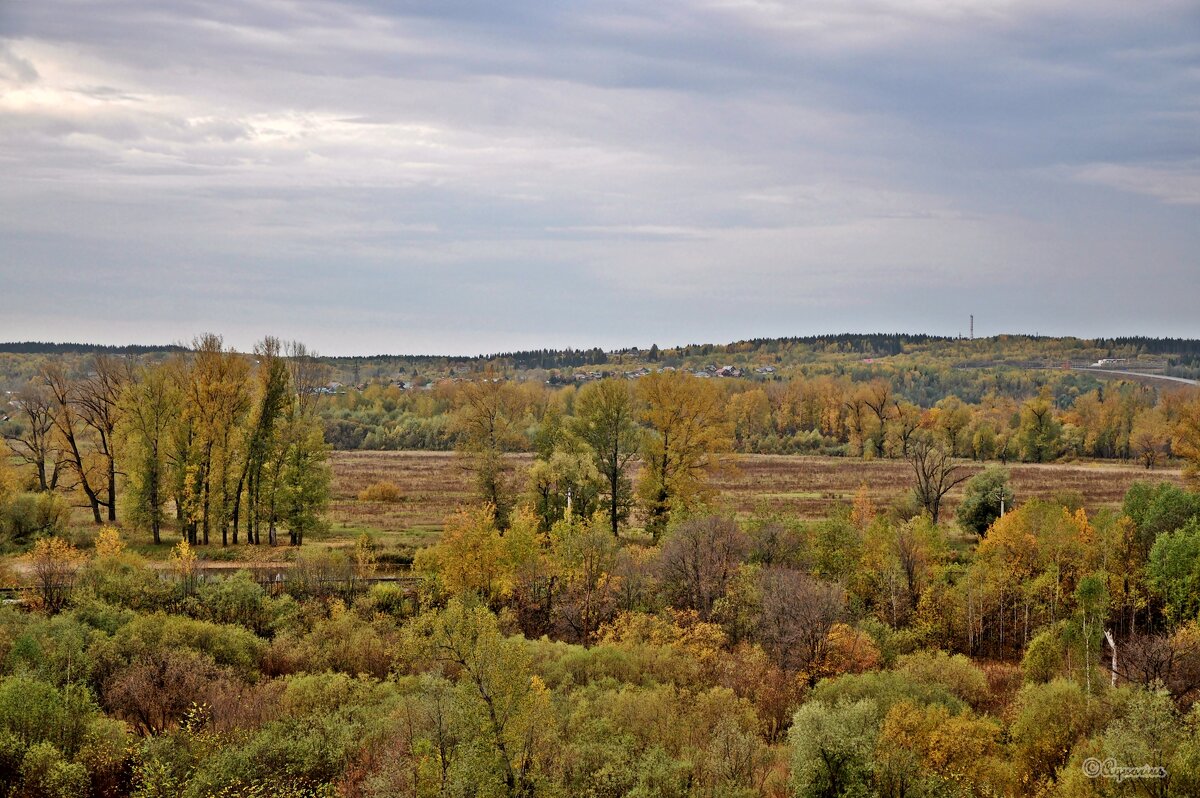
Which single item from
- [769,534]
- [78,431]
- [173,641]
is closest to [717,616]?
[769,534]

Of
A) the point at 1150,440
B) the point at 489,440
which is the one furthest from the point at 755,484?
the point at 1150,440

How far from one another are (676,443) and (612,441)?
4.06 metres

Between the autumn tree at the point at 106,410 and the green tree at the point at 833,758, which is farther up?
the autumn tree at the point at 106,410

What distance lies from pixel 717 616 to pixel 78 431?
51996mm

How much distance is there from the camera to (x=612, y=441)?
199 ft

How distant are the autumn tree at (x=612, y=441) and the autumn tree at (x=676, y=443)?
1.03 meters

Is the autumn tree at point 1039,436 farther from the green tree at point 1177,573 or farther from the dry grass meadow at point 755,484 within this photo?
the green tree at point 1177,573

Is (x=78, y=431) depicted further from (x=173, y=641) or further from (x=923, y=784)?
(x=923, y=784)

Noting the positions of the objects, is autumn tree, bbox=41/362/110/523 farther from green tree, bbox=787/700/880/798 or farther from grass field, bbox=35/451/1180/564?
green tree, bbox=787/700/880/798

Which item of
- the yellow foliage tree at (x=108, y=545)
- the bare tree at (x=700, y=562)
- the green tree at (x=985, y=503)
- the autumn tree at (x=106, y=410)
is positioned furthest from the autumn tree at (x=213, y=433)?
the green tree at (x=985, y=503)

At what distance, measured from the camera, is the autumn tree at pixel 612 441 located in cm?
6059

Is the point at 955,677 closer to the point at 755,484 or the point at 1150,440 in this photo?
the point at 755,484

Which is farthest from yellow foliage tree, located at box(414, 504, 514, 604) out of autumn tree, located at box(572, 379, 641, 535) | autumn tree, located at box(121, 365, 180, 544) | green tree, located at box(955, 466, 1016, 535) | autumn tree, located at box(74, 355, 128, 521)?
green tree, located at box(955, 466, 1016, 535)

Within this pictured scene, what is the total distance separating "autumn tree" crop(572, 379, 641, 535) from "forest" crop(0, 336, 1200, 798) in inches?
8.2
